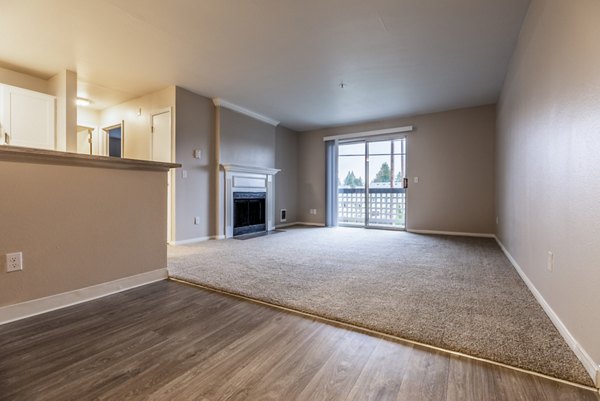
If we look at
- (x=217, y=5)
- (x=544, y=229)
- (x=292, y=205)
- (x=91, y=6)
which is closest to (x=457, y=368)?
(x=544, y=229)

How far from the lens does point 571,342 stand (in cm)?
136

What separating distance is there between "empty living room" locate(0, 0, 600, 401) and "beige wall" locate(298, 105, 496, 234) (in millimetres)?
38

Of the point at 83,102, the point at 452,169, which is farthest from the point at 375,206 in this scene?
the point at 83,102

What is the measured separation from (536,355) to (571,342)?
25 cm

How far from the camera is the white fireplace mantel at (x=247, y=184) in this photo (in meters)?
4.97

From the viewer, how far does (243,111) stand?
5344mm

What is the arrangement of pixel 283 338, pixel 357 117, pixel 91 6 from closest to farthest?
pixel 283 338
pixel 91 6
pixel 357 117

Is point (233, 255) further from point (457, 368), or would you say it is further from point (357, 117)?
point (357, 117)

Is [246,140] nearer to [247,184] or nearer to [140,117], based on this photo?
[247,184]

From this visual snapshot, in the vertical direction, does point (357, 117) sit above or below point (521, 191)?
above

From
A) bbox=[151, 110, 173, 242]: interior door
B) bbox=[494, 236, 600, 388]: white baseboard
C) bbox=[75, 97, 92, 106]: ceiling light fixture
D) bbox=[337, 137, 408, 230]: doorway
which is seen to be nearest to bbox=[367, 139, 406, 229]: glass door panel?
bbox=[337, 137, 408, 230]: doorway

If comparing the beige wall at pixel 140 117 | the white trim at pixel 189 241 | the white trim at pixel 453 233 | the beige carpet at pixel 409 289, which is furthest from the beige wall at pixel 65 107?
the white trim at pixel 453 233

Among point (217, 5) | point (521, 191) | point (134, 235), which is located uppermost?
point (217, 5)

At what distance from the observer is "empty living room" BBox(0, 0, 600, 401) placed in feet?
3.99
